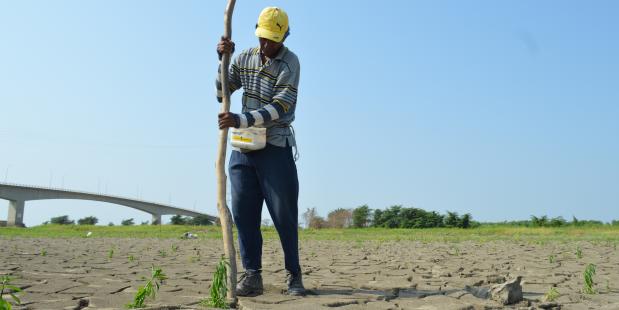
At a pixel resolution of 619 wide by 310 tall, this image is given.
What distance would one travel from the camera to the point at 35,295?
12.6 ft

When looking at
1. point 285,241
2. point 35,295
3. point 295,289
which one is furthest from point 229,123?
point 35,295

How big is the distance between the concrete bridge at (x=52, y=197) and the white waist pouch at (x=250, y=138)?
112 ft

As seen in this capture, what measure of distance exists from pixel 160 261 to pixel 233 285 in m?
3.52

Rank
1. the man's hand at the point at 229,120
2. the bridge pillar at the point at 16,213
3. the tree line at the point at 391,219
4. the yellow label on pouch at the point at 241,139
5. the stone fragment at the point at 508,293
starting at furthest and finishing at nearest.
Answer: the bridge pillar at the point at 16,213, the tree line at the point at 391,219, the yellow label on pouch at the point at 241,139, the stone fragment at the point at 508,293, the man's hand at the point at 229,120

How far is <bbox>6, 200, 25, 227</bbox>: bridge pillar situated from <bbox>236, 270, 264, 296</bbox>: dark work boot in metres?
43.7

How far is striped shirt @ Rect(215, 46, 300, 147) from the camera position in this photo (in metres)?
3.73

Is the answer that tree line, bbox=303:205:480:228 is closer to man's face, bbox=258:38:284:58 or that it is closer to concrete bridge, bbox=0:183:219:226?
concrete bridge, bbox=0:183:219:226

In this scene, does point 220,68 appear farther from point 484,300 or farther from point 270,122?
point 484,300

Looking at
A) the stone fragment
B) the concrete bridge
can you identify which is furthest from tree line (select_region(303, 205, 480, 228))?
the stone fragment

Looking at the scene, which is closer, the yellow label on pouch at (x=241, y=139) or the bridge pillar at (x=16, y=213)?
the yellow label on pouch at (x=241, y=139)

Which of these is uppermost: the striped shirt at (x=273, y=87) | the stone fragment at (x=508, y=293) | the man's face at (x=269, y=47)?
the man's face at (x=269, y=47)

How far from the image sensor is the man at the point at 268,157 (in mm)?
3723

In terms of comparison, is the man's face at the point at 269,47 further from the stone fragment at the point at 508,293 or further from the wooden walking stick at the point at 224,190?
the stone fragment at the point at 508,293

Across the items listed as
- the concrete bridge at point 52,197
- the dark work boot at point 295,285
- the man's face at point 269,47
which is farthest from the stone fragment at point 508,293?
the concrete bridge at point 52,197
